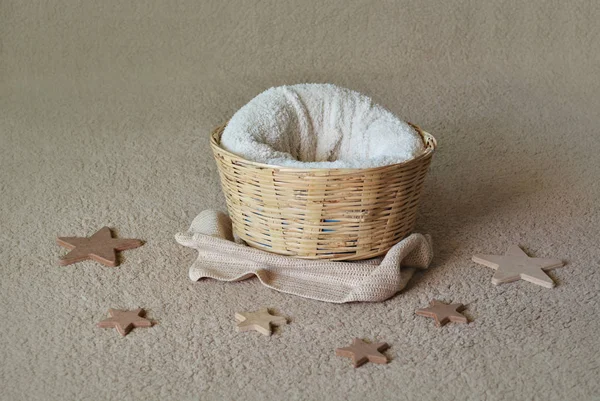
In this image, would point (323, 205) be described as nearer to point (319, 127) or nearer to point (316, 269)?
point (316, 269)

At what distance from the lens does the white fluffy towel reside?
131cm

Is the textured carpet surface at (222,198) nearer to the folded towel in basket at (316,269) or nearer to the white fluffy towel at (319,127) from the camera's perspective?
the folded towel in basket at (316,269)

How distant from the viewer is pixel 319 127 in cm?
140

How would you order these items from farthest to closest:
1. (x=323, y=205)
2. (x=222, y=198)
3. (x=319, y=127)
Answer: (x=222, y=198) → (x=319, y=127) → (x=323, y=205)

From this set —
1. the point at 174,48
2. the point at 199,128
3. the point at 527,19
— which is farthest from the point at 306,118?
the point at 527,19

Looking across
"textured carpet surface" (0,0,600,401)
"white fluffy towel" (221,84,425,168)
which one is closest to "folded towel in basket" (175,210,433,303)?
"textured carpet surface" (0,0,600,401)

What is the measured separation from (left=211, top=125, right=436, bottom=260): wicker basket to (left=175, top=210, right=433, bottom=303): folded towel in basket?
3cm

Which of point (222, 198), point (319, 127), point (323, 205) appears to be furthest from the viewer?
point (222, 198)

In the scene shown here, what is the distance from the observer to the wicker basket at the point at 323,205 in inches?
45.8

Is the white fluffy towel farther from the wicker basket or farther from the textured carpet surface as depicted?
the textured carpet surface

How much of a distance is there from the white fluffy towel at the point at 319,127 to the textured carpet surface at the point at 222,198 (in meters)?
0.22

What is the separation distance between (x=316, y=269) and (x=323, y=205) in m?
0.12

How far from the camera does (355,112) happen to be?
1397mm

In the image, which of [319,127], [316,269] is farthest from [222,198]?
[316,269]
